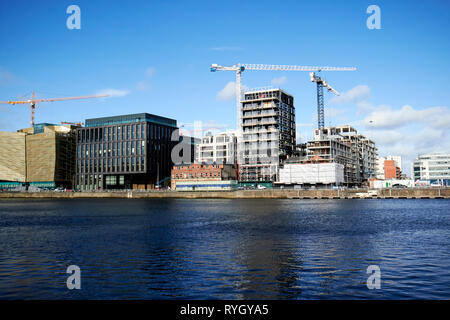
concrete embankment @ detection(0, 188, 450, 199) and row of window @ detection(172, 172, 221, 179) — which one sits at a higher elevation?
row of window @ detection(172, 172, 221, 179)

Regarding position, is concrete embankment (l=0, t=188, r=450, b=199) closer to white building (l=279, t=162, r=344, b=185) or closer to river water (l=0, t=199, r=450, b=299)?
white building (l=279, t=162, r=344, b=185)

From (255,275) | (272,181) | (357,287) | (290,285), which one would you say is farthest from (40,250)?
(272,181)

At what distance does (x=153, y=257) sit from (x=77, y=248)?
9.53m

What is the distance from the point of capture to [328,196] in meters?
156

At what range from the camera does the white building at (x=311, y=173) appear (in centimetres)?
18600

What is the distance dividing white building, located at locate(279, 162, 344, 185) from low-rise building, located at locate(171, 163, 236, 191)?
1059 inches

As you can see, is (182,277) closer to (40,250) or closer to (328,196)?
(40,250)

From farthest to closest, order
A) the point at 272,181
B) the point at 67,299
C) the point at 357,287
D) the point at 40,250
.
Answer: the point at 272,181 < the point at 40,250 < the point at 357,287 < the point at 67,299

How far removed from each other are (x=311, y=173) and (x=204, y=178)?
52759 mm

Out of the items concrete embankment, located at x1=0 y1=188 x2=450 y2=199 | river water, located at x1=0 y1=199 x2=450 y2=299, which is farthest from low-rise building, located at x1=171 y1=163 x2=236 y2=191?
river water, located at x1=0 y1=199 x2=450 y2=299

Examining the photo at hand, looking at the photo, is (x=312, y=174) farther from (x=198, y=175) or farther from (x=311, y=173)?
(x=198, y=175)

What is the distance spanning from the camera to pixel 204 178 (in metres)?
192

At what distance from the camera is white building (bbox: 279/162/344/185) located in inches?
7323

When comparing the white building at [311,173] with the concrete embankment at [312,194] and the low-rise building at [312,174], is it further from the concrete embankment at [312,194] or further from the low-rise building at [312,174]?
the concrete embankment at [312,194]
